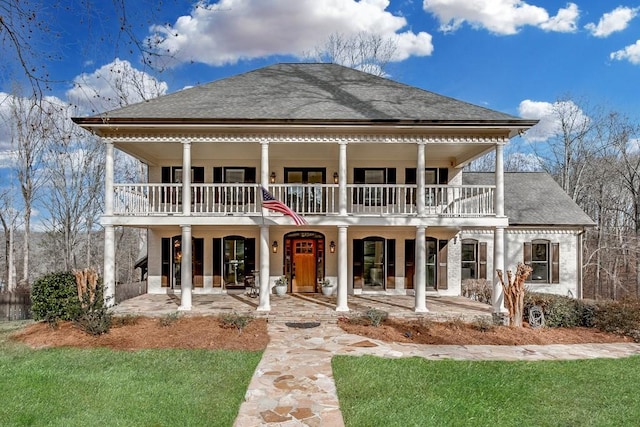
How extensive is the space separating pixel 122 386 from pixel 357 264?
32.2ft

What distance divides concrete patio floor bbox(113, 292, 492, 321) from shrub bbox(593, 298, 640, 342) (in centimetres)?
280

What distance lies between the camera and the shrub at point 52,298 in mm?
10336

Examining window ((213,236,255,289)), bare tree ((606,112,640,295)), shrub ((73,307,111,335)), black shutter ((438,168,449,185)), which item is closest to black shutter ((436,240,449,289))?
A: black shutter ((438,168,449,185))

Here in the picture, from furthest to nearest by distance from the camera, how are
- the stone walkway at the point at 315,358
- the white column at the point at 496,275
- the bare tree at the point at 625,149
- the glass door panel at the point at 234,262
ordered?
the bare tree at the point at 625,149, the glass door panel at the point at 234,262, the white column at the point at 496,275, the stone walkway at the point at 315,358

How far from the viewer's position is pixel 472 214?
12031 mm

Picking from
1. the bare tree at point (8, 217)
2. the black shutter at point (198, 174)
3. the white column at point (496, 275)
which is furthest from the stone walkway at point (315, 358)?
the bare tree at point (8, 217)

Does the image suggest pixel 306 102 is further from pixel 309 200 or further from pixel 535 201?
pixel 535 201

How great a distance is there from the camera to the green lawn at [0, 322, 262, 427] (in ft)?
16.9

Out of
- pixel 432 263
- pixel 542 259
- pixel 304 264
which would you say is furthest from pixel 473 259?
pixel 304 264

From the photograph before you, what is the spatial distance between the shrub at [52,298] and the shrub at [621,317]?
1415 cm

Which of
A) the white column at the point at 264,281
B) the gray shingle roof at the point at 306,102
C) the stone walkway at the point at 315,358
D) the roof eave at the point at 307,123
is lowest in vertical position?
the stone walkway at the point at 315,358

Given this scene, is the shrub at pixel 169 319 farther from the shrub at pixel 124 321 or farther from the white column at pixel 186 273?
the shrub at pixel 124 321

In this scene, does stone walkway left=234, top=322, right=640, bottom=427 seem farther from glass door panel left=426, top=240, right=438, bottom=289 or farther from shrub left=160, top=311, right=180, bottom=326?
glass door panel left=426, top=240, right=438, bottom=289

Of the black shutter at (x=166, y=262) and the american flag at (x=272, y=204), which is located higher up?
the american flag at (x=272, y=204)
